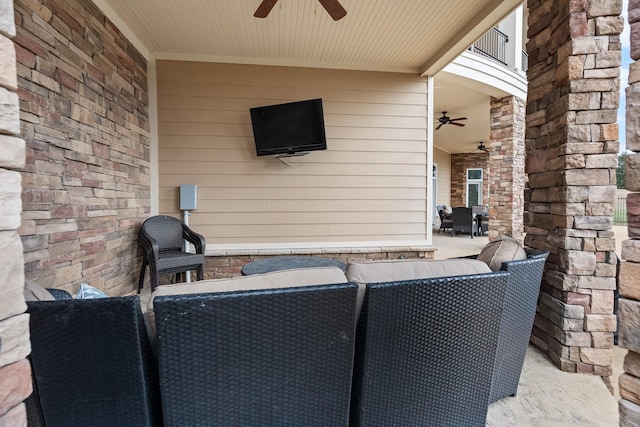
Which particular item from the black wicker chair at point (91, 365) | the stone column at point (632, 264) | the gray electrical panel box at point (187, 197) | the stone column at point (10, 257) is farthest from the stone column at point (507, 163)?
the stone column at point (10, 257)

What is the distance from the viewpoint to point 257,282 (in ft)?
3.99

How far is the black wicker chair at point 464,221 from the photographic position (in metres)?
9.31

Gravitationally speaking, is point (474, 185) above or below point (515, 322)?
above

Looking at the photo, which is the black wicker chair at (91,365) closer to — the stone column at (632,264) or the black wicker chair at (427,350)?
the black wicker chair at (427,350)

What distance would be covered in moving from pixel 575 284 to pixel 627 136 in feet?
5.47

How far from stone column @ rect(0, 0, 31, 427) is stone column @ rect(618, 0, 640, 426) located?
1439 millimetres

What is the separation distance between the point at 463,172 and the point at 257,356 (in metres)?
13.5

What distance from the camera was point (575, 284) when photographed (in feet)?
6.81

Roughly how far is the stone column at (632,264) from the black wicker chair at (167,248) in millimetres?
3317

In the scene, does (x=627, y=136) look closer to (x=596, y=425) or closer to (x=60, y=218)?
(x=596, y=425)

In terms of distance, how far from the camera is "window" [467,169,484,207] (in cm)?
1306

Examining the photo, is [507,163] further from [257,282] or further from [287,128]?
[257,282]

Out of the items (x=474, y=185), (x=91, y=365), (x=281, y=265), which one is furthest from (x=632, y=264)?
(x=474, y=185)

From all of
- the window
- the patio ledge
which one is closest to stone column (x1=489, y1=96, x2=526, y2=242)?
the patio ledge
